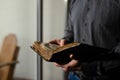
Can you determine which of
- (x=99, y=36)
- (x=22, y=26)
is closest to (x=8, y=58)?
(x=22, y=26)

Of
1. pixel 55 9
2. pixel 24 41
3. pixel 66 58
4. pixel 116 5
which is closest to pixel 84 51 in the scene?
pixel 66 58

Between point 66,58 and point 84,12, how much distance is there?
32 cm

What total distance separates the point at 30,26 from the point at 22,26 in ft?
0.29

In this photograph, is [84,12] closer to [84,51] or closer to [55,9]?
[84,51]

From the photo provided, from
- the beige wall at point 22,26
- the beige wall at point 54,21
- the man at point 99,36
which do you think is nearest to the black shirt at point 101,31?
the man at point 99,36

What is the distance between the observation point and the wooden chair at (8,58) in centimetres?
249

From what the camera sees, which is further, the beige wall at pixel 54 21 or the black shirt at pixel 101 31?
the beige wall at pixel 54 21

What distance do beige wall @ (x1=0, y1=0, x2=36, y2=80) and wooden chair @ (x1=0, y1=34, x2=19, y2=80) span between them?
0.12 m

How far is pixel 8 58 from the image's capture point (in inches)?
99.0

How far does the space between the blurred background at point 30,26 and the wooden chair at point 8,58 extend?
0.11 meters

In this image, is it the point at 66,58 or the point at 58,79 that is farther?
the point at 58,79

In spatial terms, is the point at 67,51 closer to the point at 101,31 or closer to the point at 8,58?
the point at 101,31

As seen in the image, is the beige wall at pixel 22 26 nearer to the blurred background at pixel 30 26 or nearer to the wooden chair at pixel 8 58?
the blurred background at pixel 30 26

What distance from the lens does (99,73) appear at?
1.08m
